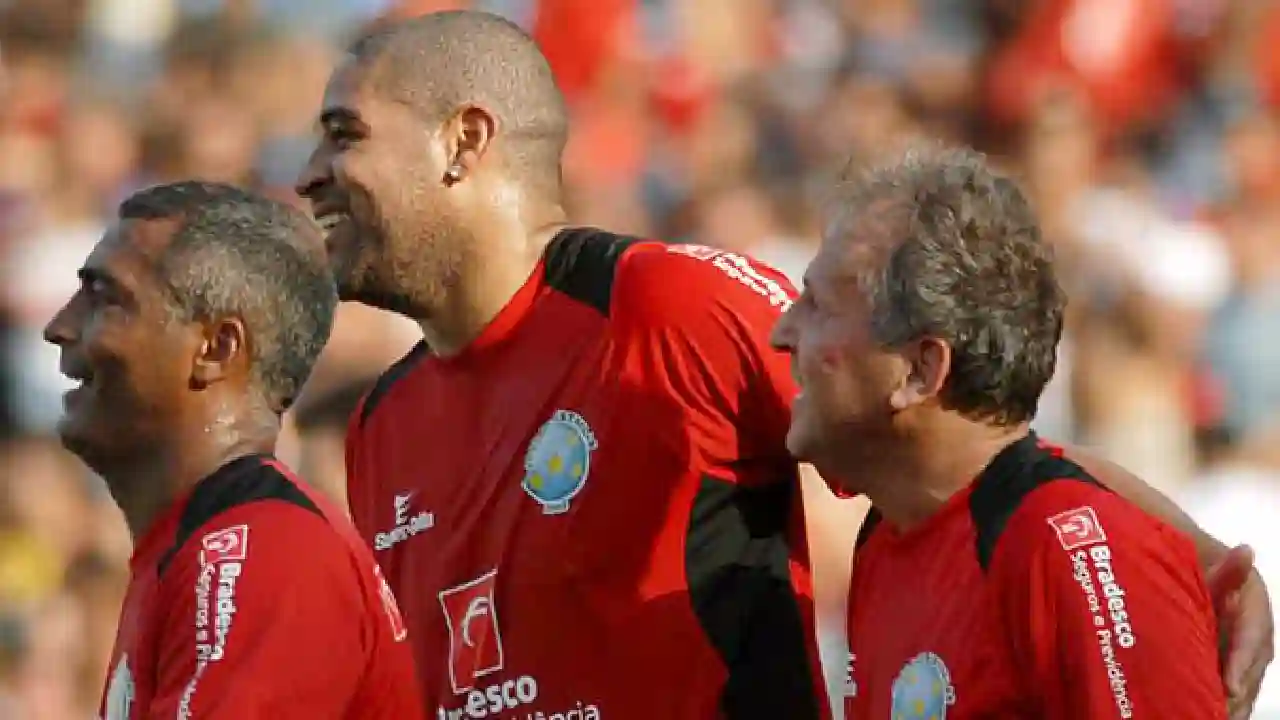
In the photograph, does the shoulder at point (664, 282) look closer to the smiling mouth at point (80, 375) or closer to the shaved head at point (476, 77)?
the shaved head at point (476, 77)

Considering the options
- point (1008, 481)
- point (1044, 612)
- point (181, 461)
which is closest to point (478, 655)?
point (181, 461)

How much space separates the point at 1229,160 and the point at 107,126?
13.8ft

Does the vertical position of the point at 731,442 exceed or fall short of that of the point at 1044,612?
it exceeds it

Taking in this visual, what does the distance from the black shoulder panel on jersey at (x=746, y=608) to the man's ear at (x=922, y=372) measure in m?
0.70

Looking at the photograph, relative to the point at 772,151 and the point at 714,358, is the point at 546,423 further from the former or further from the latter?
the point at 772,151

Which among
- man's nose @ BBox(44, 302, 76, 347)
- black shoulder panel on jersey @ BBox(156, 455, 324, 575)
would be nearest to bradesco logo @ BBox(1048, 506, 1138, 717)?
black shoulder panel on jersey @ BBox(156, 455, 324, 575)

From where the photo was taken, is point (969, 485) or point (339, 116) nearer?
point (969, 485)

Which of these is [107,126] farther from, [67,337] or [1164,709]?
[1164,709]

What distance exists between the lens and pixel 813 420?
3.74 m

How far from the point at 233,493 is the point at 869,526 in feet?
3.47

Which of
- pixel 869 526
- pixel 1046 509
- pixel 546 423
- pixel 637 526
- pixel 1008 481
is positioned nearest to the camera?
pixel 1046 509

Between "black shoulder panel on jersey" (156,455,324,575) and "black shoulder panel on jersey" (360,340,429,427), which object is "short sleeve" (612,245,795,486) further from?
"black shoulder panel on jersey" (156,455,324,575)

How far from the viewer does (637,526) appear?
4.27 meters

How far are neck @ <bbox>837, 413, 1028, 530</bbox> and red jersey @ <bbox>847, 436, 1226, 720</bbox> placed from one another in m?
0.02
